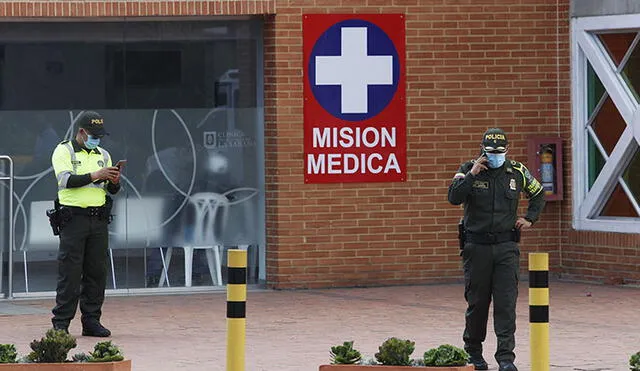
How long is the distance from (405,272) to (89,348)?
231 inches

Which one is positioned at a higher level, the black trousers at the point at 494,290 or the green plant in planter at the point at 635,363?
the black trousers at the point at 494,290

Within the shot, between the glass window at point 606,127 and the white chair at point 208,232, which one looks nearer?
the glass window at point 606,127

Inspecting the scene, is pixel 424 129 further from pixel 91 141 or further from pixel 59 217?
pixel 59 217

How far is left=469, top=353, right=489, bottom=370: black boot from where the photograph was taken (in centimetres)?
1162

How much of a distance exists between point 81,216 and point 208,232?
173 inches

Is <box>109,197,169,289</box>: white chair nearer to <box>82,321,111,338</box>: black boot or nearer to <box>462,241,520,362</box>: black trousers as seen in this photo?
<box>82,321,111,338</box>: black boot

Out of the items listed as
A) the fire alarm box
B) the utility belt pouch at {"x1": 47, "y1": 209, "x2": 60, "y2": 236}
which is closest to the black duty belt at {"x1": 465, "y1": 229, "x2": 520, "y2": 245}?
the utility belt pouch at {"x1": 47, "y1": 209, "x2": 60, "y2": 236}

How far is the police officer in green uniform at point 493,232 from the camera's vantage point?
449 inches

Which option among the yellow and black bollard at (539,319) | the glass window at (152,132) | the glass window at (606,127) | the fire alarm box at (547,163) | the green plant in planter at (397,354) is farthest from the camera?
the fire alarm box at (547,163)

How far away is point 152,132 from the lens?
17719mm

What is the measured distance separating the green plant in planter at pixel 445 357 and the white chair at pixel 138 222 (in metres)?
7.81

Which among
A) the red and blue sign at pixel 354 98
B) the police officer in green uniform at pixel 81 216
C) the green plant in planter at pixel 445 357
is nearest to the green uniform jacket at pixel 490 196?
the green plant in planter at pixel 445 357

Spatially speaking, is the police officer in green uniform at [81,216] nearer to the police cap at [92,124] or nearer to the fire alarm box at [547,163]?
the police cap at [92,124]

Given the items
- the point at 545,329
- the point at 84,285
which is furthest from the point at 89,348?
the point at 545,329
